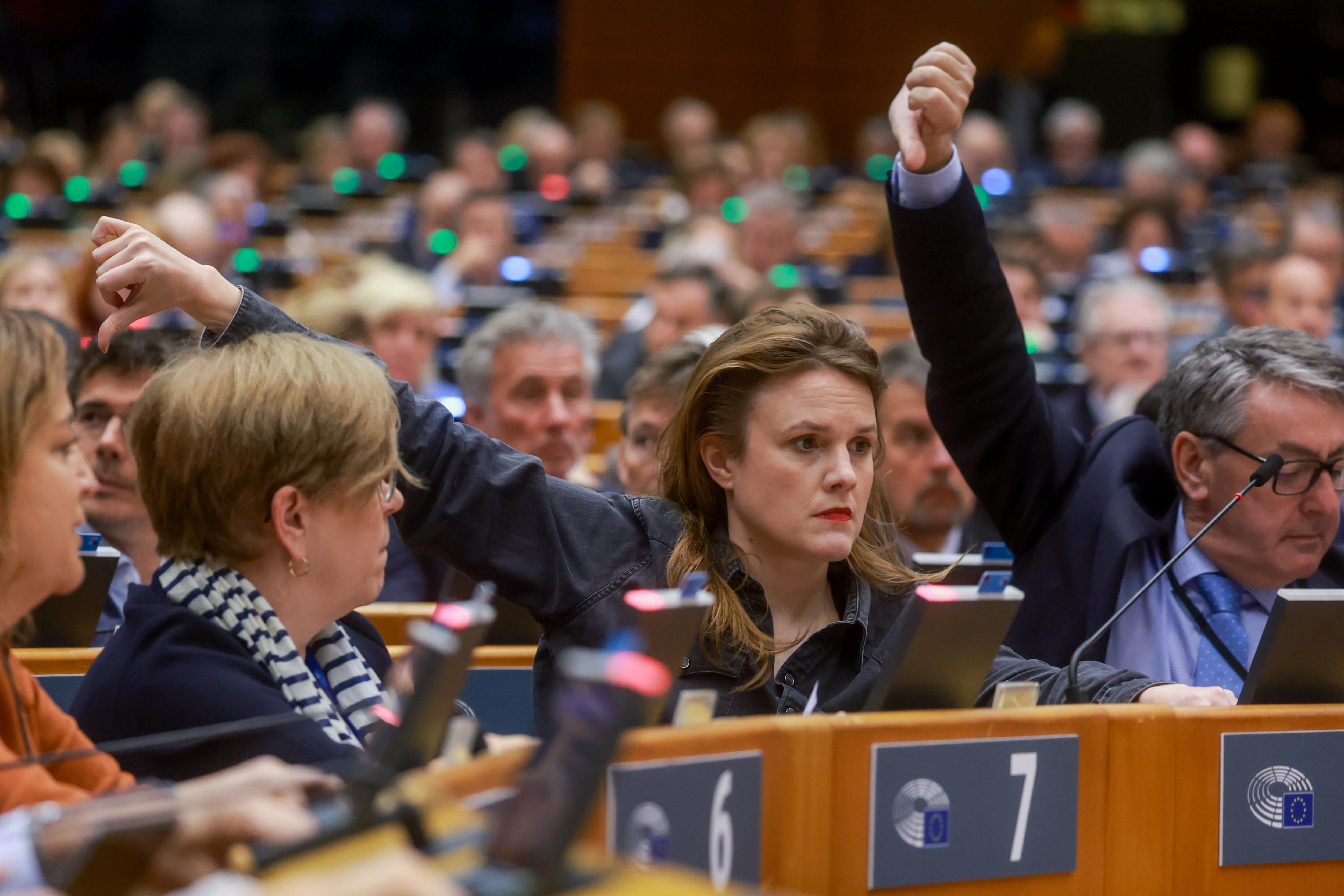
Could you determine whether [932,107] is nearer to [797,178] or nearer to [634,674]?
[634,674]

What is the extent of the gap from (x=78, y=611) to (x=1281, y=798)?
60.8 inches

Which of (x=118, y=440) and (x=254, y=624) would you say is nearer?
(x=254, y=624)

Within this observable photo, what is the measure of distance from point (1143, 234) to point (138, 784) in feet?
23.6

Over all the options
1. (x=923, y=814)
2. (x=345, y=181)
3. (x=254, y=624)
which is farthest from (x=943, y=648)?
(x=345, y=181)

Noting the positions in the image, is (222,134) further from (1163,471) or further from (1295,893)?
(1295,893)

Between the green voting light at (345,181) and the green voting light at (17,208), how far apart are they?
240cm

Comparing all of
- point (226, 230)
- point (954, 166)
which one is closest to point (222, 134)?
point (226, 230)

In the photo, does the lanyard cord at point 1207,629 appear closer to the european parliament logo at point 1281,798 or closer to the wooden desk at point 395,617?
the european parliament logo at point 1281,798

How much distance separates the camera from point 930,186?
2096 mm

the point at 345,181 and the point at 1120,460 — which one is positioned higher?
the point at 345,181

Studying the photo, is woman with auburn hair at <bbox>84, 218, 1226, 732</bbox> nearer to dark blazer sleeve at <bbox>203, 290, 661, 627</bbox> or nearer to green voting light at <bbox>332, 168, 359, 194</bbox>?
dark blazer sleeve at <bbox>203, 290, 661, 627</bbox>

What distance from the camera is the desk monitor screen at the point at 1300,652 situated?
1.61 metres

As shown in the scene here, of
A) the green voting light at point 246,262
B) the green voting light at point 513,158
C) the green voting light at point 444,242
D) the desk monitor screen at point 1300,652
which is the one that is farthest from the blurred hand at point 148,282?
the green voting light at point 513,158

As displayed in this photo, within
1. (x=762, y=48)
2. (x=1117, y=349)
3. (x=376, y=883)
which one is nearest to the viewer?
(x=376, y=883)
